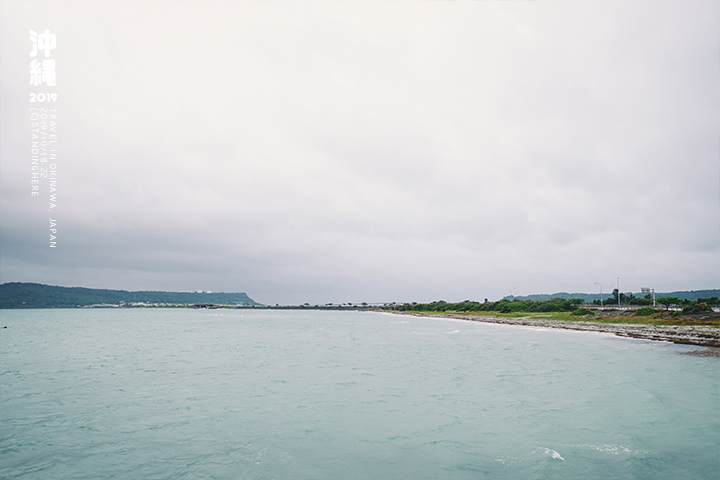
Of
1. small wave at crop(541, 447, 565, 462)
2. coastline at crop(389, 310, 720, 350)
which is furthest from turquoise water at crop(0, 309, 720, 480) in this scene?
coastline at crop(389, 310, 720, 350)

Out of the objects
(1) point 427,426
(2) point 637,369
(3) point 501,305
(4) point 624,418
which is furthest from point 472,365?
(3) point 501,305

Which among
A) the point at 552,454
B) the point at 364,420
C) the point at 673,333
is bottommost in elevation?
the point at 673,333

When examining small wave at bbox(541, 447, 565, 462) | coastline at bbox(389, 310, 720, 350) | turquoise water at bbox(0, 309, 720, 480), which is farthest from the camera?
coastline at bbox(389, 310, 720, 350)

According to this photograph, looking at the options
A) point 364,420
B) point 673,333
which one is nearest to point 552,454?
point 364,420

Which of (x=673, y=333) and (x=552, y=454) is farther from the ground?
(x=552, y=454)

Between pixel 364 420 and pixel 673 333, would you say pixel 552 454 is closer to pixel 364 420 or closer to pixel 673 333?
pixel 364 420

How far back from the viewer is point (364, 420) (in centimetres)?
1623

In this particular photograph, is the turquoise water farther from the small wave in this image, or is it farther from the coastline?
the coastline

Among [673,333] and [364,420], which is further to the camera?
[673,333]

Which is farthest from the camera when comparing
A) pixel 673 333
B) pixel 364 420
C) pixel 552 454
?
pixel 673 333

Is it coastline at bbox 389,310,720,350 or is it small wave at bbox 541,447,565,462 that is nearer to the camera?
small wave at bbox 541,447,565,462

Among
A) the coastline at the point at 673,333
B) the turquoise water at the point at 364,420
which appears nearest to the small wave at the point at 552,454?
the turquoise water at the point at 364,420

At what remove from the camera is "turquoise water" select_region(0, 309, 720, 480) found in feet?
38.0

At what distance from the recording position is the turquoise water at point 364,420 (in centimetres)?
1158
